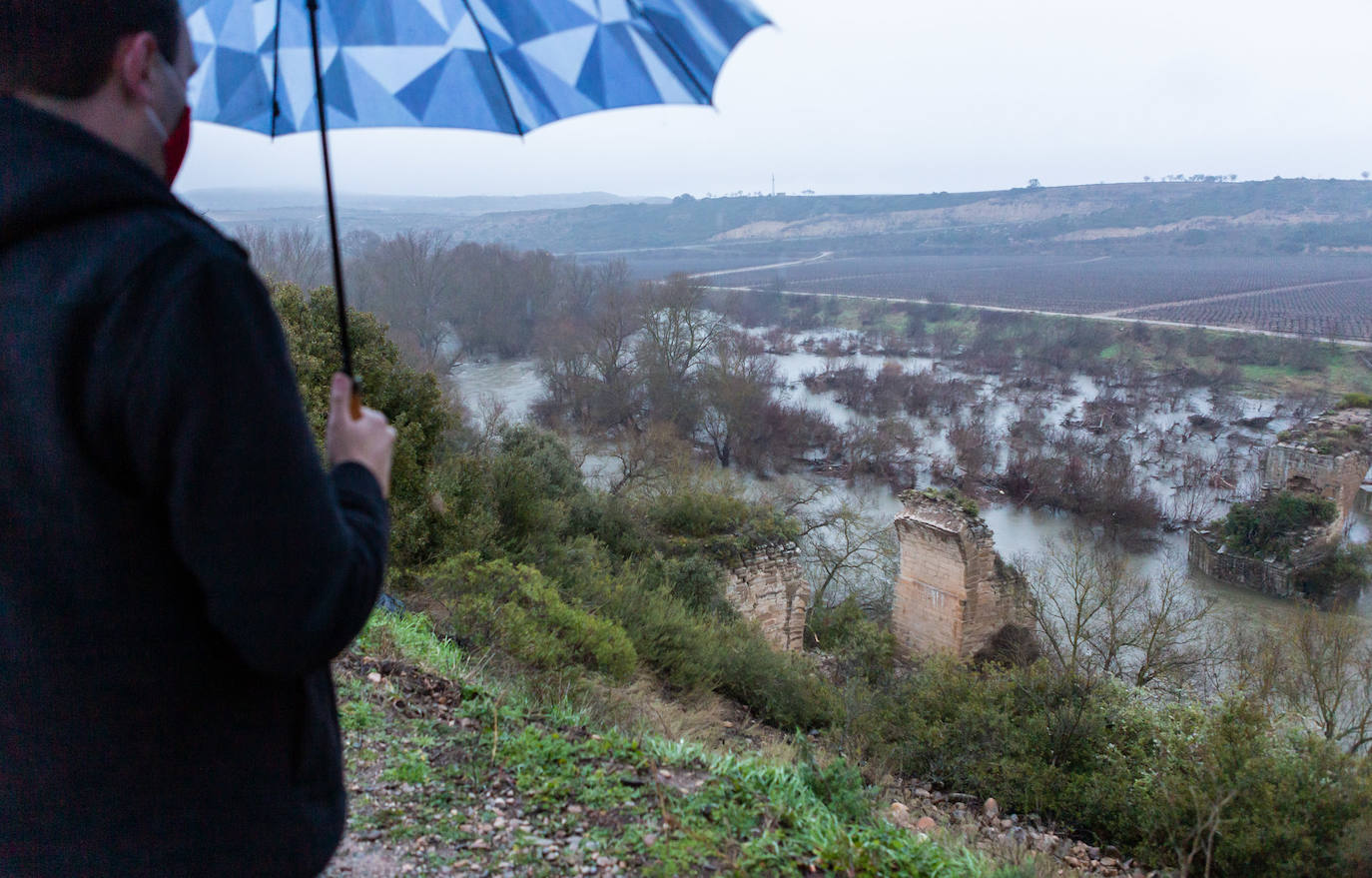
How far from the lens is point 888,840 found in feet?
12.3

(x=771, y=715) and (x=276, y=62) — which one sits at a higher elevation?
(x=276, y=62)

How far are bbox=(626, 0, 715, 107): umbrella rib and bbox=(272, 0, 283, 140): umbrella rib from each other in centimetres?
91

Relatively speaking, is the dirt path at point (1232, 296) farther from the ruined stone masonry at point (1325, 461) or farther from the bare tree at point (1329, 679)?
the bare tree at point (1329, 679)

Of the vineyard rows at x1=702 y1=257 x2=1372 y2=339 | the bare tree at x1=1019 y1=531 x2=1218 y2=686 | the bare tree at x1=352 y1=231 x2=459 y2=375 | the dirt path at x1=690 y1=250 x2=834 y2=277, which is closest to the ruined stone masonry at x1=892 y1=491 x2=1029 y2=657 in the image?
the bare tree at x1=1019 y1=531 x2=1218 y2=686

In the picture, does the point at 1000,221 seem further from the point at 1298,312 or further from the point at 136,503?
the point at 136,503

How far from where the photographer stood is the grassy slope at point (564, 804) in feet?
10.9

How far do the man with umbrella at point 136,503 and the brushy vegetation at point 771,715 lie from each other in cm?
251

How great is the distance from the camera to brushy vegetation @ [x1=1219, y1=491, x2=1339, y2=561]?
18.6 metres

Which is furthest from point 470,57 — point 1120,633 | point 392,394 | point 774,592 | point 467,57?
A: point 1120,633

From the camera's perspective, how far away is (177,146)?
126 centimetres

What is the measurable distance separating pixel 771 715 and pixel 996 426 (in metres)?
28.6

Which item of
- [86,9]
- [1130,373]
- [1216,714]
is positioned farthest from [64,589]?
[1130,373]

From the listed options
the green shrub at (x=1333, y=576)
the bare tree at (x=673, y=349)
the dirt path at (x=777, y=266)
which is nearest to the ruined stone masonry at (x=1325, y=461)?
the green shrub at (x=1333, y=576)

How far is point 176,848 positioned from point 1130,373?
4738 centimetres
